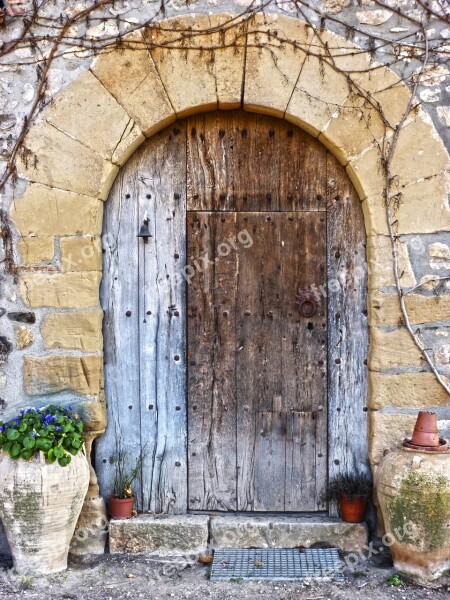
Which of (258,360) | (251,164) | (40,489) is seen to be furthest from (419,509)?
(251,164)

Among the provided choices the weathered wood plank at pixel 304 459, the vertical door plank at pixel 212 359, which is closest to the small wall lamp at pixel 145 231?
the vertical door plank at pixel 212 359

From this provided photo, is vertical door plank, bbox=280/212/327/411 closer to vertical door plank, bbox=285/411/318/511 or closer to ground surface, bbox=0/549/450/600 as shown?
vertical door plank, bbox=285/411/318/511

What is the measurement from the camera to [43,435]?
326cm

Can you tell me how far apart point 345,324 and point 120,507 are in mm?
1645

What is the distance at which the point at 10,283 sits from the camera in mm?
3561

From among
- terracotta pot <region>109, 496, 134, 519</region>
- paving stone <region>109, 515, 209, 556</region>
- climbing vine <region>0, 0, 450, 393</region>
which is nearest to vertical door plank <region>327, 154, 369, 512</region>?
climbing vine <region>0, 0, 450, 393</region>

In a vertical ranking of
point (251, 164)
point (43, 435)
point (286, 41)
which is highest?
point (286, 41)

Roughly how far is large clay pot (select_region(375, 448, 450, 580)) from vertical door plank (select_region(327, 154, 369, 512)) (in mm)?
467

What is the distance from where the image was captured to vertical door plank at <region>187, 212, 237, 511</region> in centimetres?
373

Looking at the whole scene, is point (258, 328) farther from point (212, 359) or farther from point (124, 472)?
point (124, 472)

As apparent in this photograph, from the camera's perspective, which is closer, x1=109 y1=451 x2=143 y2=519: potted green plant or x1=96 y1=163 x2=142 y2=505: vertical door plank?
x1=109 y1=451 x2=143 y2=519: potted green plant

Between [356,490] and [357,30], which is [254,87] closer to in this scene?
[357,30]

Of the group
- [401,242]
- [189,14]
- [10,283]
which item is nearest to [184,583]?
[10,283]

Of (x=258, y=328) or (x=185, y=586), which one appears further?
(x=258, y=328)
